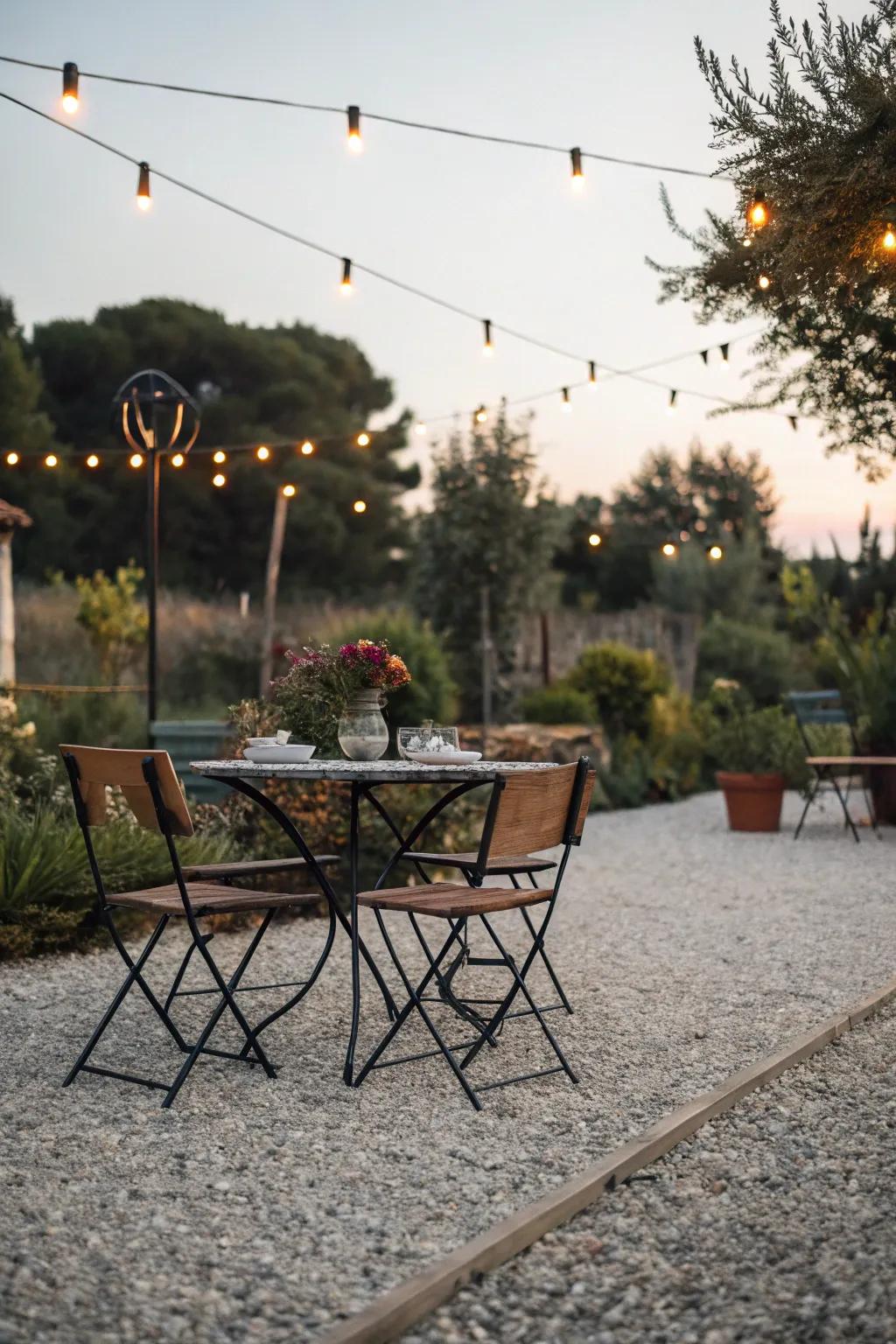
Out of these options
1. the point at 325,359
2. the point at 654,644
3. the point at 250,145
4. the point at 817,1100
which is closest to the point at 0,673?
the point at 250,145

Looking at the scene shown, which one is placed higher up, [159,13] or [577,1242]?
[159,13]

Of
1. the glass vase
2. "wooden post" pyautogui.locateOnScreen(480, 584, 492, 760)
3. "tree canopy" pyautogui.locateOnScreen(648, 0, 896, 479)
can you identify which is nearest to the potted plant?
"wooden post" pyautogui.locateOnScreen(480, 584, 492, 760)

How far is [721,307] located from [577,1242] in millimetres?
4757

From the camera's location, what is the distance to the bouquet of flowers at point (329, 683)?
421 centimetres

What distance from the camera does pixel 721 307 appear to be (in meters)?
6.24

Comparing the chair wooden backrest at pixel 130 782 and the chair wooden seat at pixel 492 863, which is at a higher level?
the chair wooden backrest at pixel 130 782

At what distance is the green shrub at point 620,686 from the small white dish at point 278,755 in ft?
30.9

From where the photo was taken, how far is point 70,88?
17.7 ft

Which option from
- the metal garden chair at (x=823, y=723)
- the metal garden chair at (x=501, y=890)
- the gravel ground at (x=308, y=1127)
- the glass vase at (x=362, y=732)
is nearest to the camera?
the gravel ground at (x=308, y=1127)

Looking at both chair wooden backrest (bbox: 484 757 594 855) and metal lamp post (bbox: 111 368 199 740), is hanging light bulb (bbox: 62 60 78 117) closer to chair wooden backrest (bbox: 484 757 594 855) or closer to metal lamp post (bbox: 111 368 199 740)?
metal lamp post (bbox: 111 368 199 740)

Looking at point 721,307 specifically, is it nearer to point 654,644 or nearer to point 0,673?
point 0,673

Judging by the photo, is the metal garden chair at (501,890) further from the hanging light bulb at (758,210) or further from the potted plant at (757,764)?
the potted plant at (757,764)

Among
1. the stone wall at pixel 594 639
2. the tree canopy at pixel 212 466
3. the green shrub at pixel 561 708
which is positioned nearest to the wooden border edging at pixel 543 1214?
the green shrub at pixel 561 708

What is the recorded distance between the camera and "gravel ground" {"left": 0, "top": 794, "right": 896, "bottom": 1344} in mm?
2363
